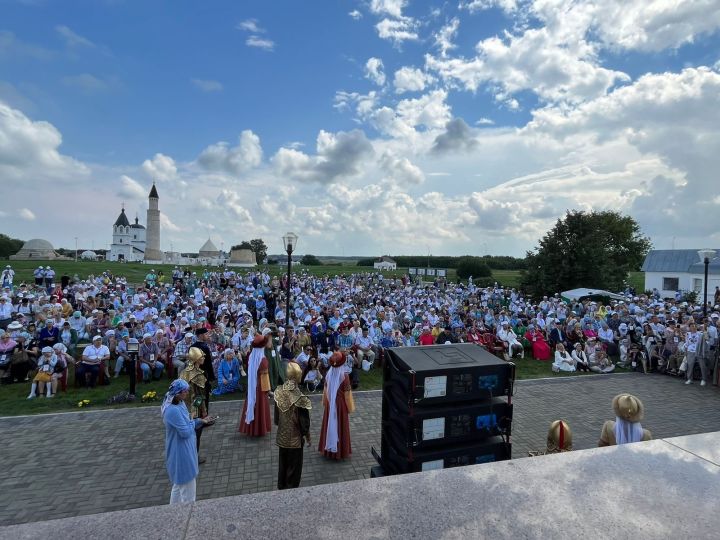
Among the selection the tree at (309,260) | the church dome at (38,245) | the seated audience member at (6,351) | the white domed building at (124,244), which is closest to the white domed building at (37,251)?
the church dome at (38,245)

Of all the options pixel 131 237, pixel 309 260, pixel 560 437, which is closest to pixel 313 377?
pixel 560 437

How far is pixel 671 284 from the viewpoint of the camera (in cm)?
3616

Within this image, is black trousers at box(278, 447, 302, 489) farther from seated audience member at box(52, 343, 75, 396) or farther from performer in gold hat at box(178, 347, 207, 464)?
seated audience member at box(52, 343, 75, 396)

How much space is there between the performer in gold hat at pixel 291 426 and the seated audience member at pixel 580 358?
39.5 ft

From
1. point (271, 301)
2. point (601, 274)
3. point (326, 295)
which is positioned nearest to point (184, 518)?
point (271, 301)

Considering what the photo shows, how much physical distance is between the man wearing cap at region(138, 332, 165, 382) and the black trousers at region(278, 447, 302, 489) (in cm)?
763

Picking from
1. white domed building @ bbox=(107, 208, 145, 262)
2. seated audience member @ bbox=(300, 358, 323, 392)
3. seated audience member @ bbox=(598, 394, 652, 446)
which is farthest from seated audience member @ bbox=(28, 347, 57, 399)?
white domed building @ bbox=(107, 208, 145, 262)

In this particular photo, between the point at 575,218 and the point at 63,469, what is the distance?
36501 mm

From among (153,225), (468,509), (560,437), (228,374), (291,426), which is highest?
(153,225)

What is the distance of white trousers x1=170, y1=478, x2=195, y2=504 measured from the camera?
17.5 feet

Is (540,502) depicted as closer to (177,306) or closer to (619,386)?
(619,386)

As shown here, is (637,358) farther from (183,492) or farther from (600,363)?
(183,492)

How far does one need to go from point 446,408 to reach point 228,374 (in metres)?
8.10

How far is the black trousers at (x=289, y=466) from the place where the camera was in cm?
602
